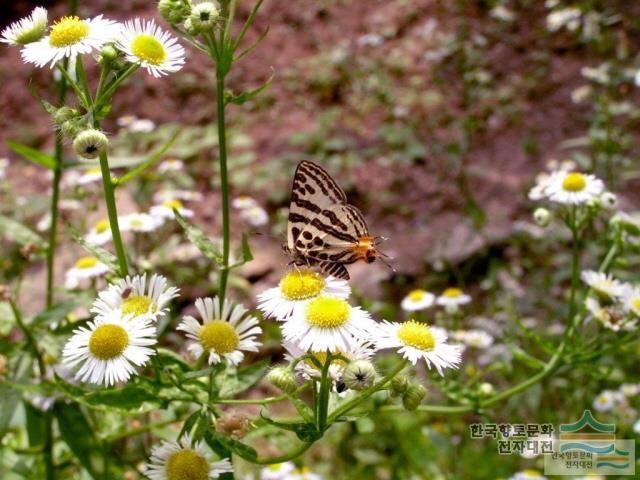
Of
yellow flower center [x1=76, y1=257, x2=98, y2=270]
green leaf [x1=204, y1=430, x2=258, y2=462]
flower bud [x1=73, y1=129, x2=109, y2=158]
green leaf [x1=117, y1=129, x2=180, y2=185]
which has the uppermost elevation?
yellow flower center [x1=76, y1=257, x2=98, y2=270]

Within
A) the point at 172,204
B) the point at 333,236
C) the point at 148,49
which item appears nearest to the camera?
the point at 148,49

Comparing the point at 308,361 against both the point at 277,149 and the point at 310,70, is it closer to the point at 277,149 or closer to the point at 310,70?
the point at 277,149

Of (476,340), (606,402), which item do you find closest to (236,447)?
(476,340)

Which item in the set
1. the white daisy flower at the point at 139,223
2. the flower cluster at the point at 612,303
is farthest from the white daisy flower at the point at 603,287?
the white daisy flower at the point at 139,223

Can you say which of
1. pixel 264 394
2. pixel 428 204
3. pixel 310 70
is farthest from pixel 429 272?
pixel 310 70

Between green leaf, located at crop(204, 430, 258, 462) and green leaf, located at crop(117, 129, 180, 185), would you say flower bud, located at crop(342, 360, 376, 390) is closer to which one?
green leaf, located at crop(204, 430, 258, 462)

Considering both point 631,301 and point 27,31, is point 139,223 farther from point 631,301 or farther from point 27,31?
point 631,301

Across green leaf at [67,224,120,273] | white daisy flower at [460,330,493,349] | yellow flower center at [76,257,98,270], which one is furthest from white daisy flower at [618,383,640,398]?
green leaf at [67,224,120,273]
